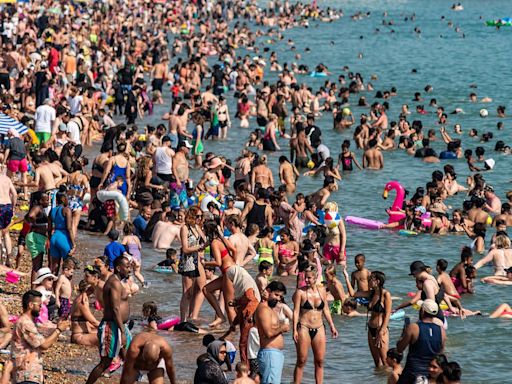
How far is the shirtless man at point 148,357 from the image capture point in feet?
35.9

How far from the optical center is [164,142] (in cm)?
2166

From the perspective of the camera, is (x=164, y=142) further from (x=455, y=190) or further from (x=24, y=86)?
(x=24, y=86)

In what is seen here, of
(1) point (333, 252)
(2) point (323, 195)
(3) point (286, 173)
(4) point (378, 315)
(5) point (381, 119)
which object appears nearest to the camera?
(4) point (378, 315)

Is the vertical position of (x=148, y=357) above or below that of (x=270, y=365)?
above

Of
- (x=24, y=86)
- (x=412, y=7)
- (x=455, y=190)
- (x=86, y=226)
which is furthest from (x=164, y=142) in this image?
(x=412, y=7)

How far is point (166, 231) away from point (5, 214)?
3.19 meters

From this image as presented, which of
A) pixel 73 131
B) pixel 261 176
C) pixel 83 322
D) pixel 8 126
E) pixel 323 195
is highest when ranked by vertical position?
pixel 8 126

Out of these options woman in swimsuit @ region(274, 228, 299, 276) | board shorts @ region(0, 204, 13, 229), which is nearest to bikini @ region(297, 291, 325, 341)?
woman in swimsuit @ region(274, 228, 299, 276)

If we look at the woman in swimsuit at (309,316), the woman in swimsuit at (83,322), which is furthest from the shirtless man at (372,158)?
the woman in swimsuit at (309,316)

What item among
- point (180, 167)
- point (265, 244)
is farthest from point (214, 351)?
point (180, 167)

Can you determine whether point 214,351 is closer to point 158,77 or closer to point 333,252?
point 333,252

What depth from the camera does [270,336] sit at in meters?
11.9

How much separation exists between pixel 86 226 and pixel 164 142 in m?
2.49

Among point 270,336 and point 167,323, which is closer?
point 270,336
